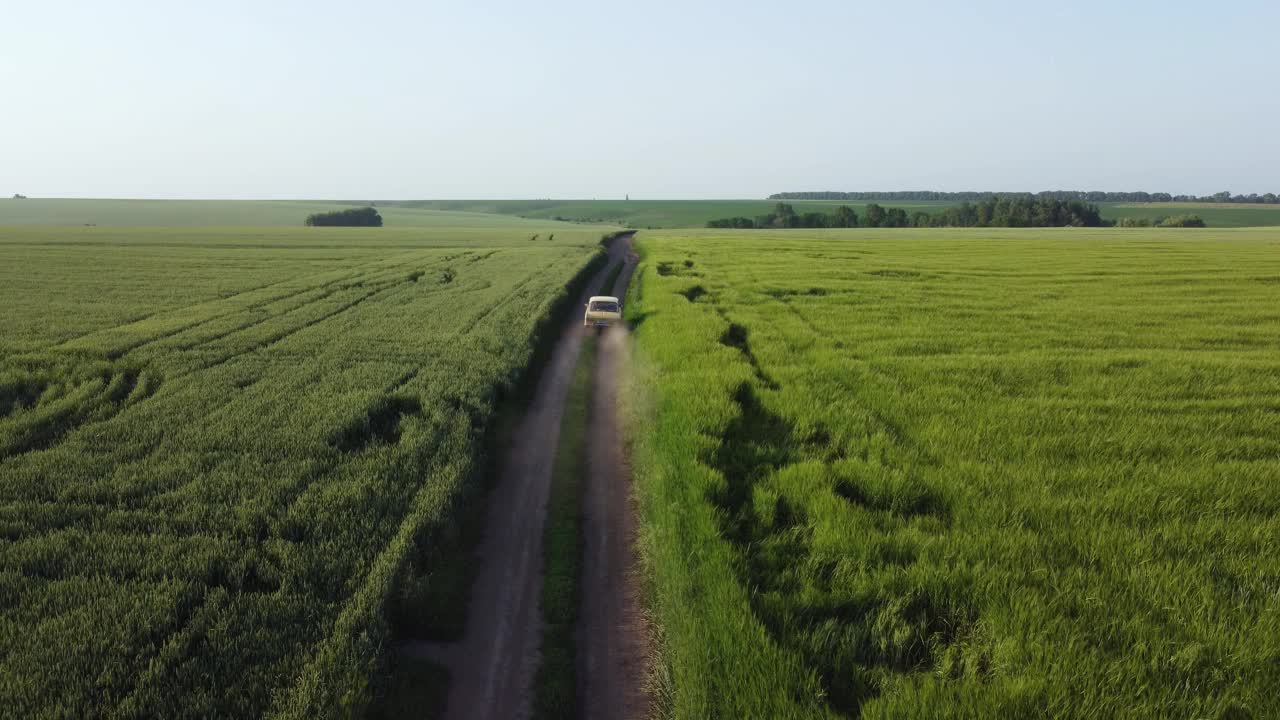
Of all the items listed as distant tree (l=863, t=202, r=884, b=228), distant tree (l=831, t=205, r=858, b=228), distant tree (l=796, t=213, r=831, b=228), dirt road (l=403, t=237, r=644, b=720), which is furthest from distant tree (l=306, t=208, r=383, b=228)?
dirt road (l=403, t=237, r=644, b=720)

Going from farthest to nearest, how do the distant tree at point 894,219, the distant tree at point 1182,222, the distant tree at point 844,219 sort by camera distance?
the distant tree at point 844,219
the distant tree at point 894,219
the distant tree at point 1182,222

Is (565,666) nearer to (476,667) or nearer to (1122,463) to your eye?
(476,667)

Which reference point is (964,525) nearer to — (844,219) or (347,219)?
(844,219)

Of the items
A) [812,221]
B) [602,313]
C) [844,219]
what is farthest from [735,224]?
[602,313]

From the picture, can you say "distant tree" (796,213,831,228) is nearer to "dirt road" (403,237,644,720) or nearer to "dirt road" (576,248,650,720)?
"dirt road" (576,248,650,720)

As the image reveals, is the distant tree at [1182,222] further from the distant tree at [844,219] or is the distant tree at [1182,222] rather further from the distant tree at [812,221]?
the distant tree at [812,221]

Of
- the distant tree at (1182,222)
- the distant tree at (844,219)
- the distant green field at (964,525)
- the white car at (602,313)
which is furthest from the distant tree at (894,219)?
the distant green field at (964,525)
